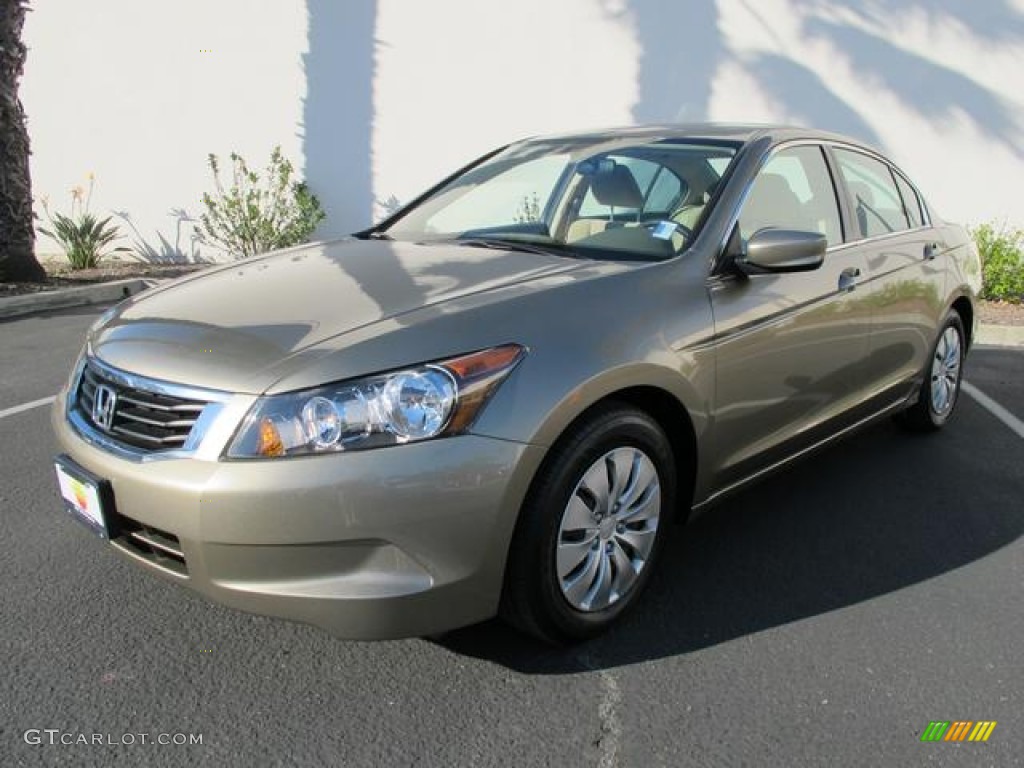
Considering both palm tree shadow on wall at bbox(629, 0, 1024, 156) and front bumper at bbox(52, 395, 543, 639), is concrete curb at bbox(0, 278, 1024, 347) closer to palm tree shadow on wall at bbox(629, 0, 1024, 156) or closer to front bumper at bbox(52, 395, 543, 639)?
palm tree shadow on wall at bbox(629, 0, 1024, 156)

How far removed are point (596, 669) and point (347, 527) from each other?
3.04ft

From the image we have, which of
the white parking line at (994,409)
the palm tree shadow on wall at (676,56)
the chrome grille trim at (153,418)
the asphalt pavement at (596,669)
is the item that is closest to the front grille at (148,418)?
the chrome grille trim at (153,418)

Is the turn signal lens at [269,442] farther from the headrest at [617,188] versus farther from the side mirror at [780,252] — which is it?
the headrest at [617,188]

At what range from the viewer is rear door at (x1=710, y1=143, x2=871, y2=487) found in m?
2.96

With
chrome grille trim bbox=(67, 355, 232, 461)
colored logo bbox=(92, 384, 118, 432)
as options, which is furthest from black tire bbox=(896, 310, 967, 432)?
colored logo bbox=(92, 384, 118, 432)

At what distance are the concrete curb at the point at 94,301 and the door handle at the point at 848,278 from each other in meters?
4.41

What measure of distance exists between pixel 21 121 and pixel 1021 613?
9548 mm

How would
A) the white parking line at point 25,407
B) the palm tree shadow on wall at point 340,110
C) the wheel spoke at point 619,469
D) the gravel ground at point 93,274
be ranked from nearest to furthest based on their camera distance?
the wheel spoke at point 619,469
the white parking line at point 25,407
the gravel ground at point 93,274
the palm tree shadow on wall at point 340,110

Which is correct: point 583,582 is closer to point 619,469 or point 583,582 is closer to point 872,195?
point 619,469

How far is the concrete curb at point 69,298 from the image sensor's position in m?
7.92

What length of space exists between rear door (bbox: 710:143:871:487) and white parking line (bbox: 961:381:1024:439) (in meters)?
1.74

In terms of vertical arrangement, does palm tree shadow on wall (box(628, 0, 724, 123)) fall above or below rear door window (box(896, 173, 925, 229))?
above

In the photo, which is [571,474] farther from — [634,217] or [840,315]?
[840,315]

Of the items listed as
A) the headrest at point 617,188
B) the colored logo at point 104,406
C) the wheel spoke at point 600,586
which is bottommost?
the wheel spoke at point 600,586
